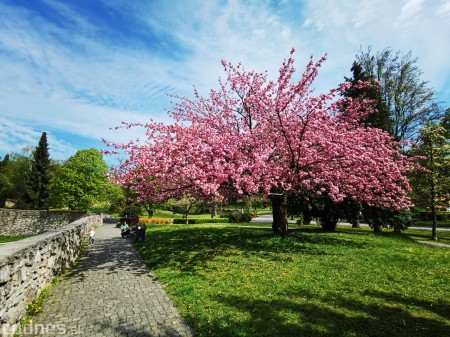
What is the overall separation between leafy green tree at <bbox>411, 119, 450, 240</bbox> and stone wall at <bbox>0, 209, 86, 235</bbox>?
39.8 meters

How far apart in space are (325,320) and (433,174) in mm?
21526

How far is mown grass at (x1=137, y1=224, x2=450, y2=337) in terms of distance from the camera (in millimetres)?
5531

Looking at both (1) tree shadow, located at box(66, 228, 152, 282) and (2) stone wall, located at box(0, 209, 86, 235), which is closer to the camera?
(1) tree shadow, located at box(66, 228, 152, 282)

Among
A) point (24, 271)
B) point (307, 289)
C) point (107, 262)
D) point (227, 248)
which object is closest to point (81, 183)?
point (107, 262)

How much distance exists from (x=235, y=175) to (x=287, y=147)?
13.8 feet

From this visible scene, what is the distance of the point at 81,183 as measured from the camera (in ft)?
136

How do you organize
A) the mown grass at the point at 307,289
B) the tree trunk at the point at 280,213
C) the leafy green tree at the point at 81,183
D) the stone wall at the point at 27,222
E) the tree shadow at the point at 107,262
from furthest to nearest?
the leafy green tree at the point at 81,183
the stone wall at the point at 27,222
the tree trunk at the point at 280,213
the tree shadow at the point at 107,262
the mown grass at the point at 307,289

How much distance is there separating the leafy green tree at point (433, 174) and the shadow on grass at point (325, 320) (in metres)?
18.9

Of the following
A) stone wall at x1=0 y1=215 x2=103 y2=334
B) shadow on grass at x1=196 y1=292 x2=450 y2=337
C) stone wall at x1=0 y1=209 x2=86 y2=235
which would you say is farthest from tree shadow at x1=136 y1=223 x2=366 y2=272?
stone wall at x1=0 y1=209 x2=86 y2=235

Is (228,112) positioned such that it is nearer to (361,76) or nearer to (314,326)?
(314,326)

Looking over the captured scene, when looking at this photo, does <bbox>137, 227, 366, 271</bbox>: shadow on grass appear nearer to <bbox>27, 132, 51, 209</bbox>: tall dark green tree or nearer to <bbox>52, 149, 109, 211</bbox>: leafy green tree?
<bbox>52, 149, 109, 211</bbox>: leafy green tree

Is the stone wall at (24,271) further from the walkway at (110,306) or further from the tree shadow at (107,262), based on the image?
the tree shadow at (107,262)

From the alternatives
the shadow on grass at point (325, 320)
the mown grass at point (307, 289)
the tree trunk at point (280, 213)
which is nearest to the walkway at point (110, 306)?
the mown grass at point (307, 289)

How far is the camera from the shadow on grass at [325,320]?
207 inches
